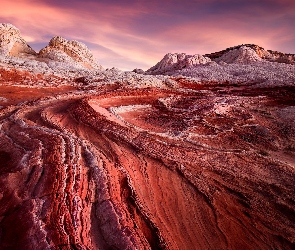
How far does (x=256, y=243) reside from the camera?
17.3 feet

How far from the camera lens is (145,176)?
7.04 m

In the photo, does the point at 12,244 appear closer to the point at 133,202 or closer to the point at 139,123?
the point at 133,202

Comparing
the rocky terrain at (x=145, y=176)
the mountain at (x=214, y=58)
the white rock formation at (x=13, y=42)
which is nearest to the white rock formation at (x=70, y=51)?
the white rock formation at (x=13, y=42)

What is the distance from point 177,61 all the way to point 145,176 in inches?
1447

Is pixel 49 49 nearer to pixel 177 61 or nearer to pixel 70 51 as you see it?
pixel 70 51

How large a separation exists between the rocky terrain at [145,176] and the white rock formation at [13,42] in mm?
32601

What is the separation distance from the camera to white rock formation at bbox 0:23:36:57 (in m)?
41.6

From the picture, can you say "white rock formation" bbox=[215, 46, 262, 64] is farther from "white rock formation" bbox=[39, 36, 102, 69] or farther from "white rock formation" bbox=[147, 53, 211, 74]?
"white rock formation" bbox=[39, 36, 102, 69]

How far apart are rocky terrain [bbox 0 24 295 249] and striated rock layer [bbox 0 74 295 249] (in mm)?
26

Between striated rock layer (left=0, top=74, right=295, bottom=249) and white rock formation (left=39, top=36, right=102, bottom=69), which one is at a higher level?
white rock formation (left=39, top=36, right=102, bottom=69)

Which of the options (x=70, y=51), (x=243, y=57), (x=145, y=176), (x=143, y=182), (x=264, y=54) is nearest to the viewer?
(x=143, y=182)

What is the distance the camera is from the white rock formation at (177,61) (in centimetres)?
3828

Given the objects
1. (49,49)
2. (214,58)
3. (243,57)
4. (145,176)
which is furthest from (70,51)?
(145,176)

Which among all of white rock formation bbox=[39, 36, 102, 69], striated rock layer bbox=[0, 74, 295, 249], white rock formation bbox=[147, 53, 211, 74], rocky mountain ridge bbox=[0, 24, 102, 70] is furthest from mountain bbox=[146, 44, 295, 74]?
striated rock layer bbox=[0, 74, 295, 249]
